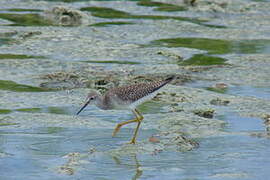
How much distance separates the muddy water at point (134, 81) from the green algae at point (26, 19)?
1.0 inches

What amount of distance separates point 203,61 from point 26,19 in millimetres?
5458

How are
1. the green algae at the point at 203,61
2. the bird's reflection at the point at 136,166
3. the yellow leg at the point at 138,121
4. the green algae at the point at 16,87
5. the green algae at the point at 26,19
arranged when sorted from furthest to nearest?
the green algae at the point at 26,19 → the green algae at the point at 203,61 → the green algae at the point at 16,87 → the yellow leg at the point at 138,121 → the bird's reflection at the point at 136,166

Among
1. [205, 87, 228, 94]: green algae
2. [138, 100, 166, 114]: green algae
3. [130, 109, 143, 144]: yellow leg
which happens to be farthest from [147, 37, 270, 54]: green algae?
[130, 109, 143, 144]: yellow leg

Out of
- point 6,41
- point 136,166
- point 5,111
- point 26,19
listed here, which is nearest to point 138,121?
point 136,166

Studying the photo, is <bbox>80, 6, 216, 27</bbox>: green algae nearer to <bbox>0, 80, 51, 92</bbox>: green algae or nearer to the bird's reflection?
<bbox>0, 80, 51, 92</bbox>: green algae

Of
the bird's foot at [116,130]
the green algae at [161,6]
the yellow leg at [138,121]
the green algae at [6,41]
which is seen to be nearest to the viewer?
the yellow leg at [138,121]

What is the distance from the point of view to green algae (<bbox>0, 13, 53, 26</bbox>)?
17.7 metres

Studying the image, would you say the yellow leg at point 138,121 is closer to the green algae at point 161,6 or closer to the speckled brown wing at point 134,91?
the speckled brown wing at point 134,91

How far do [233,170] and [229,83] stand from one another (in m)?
4.67

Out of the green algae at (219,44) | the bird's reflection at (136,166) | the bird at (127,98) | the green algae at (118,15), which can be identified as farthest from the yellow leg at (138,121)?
the green algae at (118,15)

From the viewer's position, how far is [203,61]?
14711 millimetres

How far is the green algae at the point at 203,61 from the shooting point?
1446 centimetres

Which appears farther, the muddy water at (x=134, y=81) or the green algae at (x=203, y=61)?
the green algae at (x=203, y=61)

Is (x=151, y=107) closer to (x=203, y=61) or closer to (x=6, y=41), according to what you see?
(x=203, y=61)
